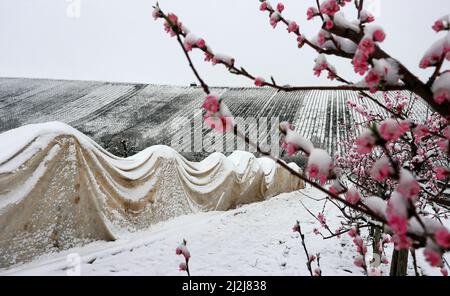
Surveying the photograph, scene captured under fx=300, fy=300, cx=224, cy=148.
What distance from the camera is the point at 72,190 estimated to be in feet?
12.3

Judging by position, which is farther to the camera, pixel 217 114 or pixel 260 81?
pixel 260 81

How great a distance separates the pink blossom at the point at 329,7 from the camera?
3.36 ft

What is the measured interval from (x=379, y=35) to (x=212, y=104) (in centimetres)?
51

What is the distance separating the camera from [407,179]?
676mm

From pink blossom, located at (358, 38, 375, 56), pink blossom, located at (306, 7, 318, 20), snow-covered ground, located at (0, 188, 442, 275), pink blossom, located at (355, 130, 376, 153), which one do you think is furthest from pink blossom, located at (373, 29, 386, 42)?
snow-covered ground, located at (0, 188, 442, 275)

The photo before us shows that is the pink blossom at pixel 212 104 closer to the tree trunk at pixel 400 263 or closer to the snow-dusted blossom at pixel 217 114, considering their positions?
the snow-dusted blossom at pixel 217 114

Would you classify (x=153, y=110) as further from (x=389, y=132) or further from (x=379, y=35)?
(x=389, y=132)

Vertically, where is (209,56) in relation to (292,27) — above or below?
below

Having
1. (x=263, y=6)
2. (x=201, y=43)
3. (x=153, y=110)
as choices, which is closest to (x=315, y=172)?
(x=201, y=43)

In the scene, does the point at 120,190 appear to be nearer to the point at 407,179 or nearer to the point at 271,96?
the point at 407,179

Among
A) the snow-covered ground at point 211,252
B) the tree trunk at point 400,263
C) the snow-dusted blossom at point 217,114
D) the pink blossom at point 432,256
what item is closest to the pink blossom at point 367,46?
the snow-dusted blossom at point 217,114

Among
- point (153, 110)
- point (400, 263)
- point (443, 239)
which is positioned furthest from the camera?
point (153, 110)

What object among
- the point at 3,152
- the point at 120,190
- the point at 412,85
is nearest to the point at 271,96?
the point at 120,190

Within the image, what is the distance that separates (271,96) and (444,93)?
2381cm
